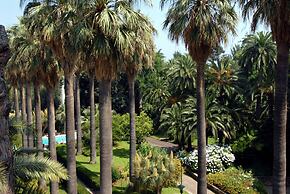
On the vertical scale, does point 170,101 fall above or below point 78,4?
below

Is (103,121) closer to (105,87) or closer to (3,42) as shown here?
(105,87)

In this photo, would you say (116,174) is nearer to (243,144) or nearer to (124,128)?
(243,144)

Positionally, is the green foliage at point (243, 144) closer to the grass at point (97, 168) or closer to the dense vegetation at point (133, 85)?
the dense vegetation at point (133, 85)

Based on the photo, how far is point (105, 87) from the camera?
1537 centimetres

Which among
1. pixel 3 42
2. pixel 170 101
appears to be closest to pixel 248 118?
pixel 170 101

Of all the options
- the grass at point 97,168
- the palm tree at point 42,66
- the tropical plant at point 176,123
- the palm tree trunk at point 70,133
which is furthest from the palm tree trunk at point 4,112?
the tropical plant at point 176,123

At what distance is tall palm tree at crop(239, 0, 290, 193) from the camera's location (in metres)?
11.6

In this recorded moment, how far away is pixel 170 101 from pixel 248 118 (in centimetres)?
1065

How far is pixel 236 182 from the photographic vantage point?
27.7 m

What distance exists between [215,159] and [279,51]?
2034 centimetres

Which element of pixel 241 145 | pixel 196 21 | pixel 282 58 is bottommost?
pixel 241 145

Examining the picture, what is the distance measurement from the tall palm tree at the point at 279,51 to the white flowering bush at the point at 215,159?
19037 millimetres

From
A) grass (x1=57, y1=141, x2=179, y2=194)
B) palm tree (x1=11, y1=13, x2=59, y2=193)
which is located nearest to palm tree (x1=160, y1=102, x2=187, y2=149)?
grass (x1=57, y1=141, x2=179, y2=194)

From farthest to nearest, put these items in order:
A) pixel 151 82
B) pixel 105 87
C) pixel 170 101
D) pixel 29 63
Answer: pixel 151 82 → pixel 170 101 → pixel 29 63 → pixel 105 87
